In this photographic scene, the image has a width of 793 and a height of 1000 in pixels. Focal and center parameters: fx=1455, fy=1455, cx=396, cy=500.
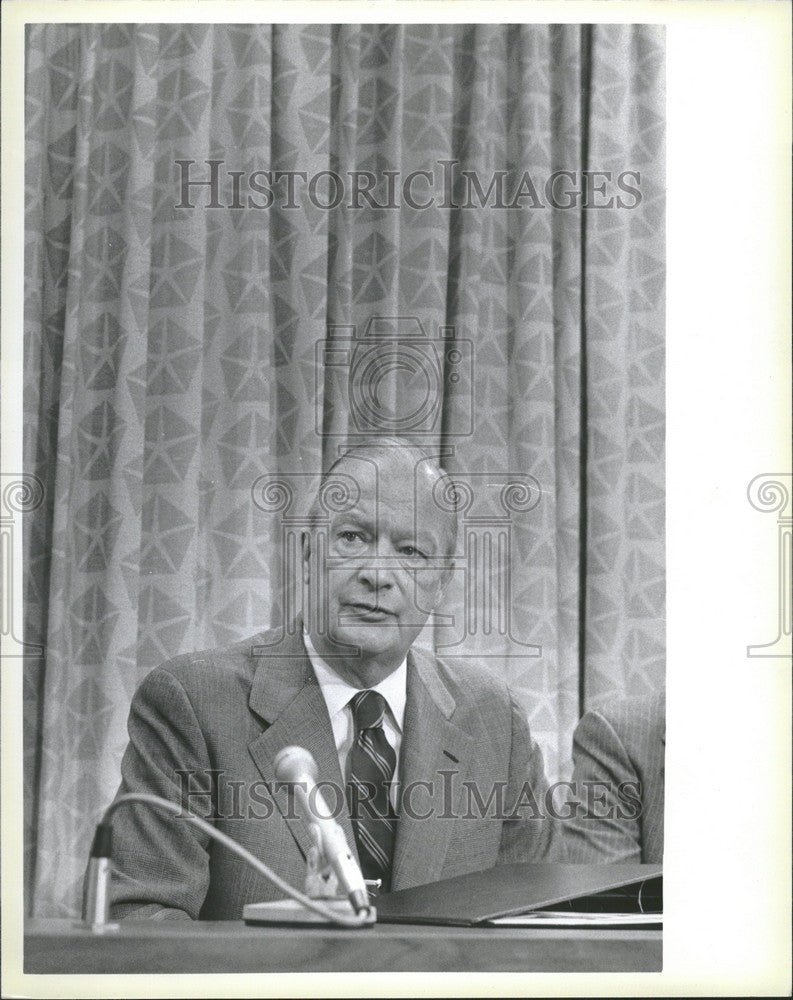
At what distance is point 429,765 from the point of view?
2961mm

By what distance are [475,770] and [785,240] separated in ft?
4.17

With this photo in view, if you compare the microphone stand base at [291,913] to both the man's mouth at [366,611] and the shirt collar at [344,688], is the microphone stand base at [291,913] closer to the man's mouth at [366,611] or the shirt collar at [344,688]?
the shirt collar at [344,688]

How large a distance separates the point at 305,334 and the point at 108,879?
1.13 m

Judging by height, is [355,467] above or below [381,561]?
above

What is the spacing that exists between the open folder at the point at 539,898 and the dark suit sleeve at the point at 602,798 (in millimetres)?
36

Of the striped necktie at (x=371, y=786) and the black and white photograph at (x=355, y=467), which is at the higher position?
the black and white photograph at (x=355, y=467)

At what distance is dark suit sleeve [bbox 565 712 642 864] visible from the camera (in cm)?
297

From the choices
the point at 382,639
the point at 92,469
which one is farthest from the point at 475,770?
the point at 92,469

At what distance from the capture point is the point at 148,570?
2.91 meters

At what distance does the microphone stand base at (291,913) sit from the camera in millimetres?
2723

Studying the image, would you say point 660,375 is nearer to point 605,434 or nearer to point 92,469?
point 605,434

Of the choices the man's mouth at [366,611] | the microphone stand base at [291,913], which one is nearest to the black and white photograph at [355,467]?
the man's mouth at [366,611]

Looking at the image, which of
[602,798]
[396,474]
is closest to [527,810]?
[602,798]

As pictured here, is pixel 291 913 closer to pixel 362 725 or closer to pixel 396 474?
pixel 362 725
